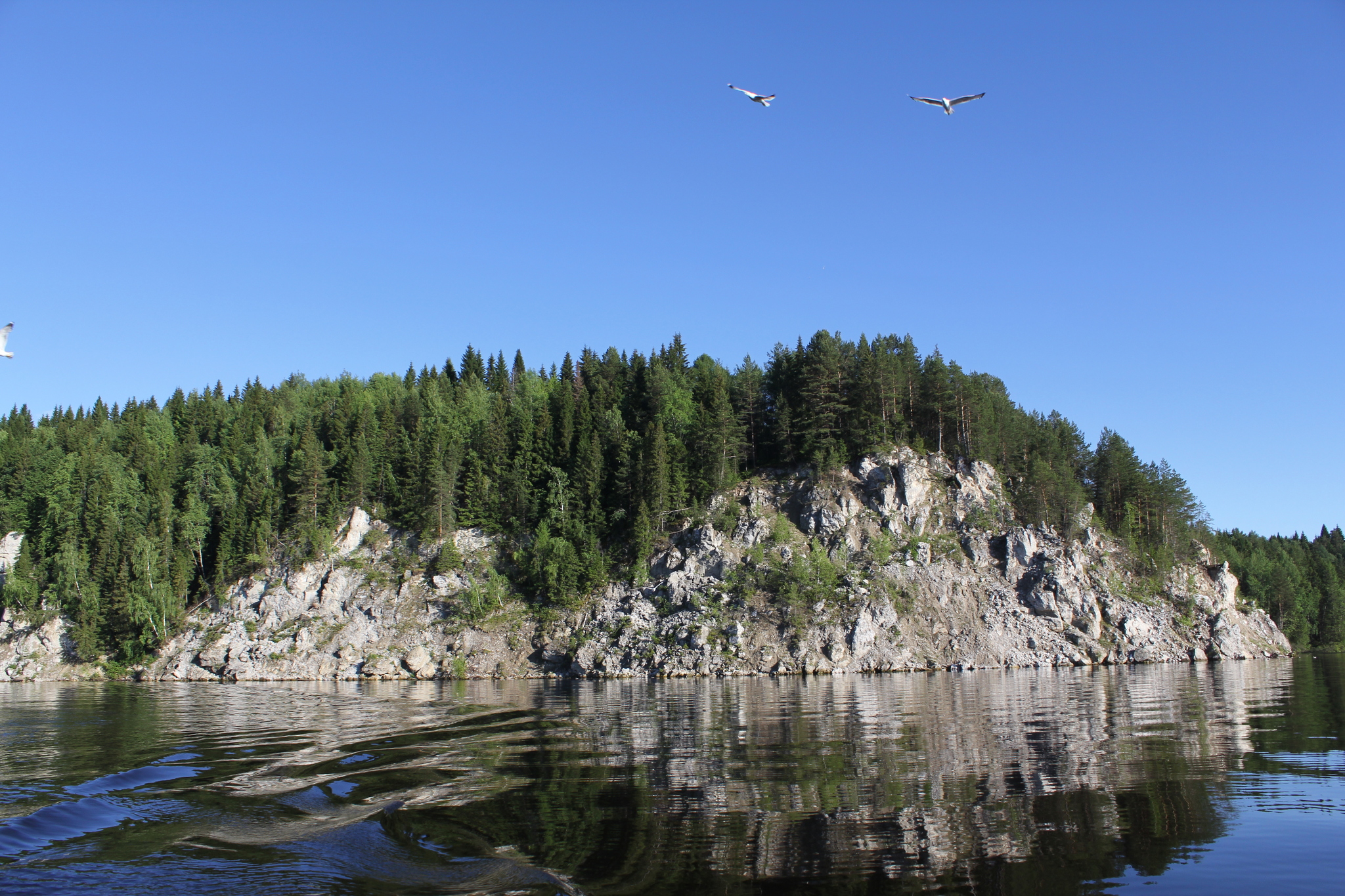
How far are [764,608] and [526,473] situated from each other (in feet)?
120

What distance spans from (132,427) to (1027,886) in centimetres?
14093

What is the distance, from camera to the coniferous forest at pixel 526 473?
304ft

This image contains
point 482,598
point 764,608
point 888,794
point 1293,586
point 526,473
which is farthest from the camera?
point 1293,586

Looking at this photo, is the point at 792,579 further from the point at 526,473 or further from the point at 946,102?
the point at 946,102

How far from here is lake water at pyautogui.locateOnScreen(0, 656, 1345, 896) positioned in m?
13.2

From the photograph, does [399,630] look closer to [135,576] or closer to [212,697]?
[212,697]

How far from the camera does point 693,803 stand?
18.4 metres

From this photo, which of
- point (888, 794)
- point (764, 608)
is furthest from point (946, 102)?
point (764, 608)

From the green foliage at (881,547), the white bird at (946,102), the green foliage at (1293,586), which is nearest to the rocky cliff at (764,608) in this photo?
the green foliage at (881,547)

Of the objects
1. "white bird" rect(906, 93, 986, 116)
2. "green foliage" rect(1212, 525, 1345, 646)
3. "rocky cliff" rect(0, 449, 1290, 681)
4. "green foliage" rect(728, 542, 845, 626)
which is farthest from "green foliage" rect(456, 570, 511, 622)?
"green foliage" rect(1212, 525, 1345, 646)

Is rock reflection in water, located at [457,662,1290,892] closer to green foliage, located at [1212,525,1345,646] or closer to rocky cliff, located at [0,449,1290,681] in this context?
rocky cliff, located at [0,449,1290,681]

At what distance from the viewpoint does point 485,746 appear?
2898 cm

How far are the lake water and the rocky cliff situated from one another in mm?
42739

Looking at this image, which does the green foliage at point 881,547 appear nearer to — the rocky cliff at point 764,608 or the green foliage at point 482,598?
the rocky cliff at point 764,608
